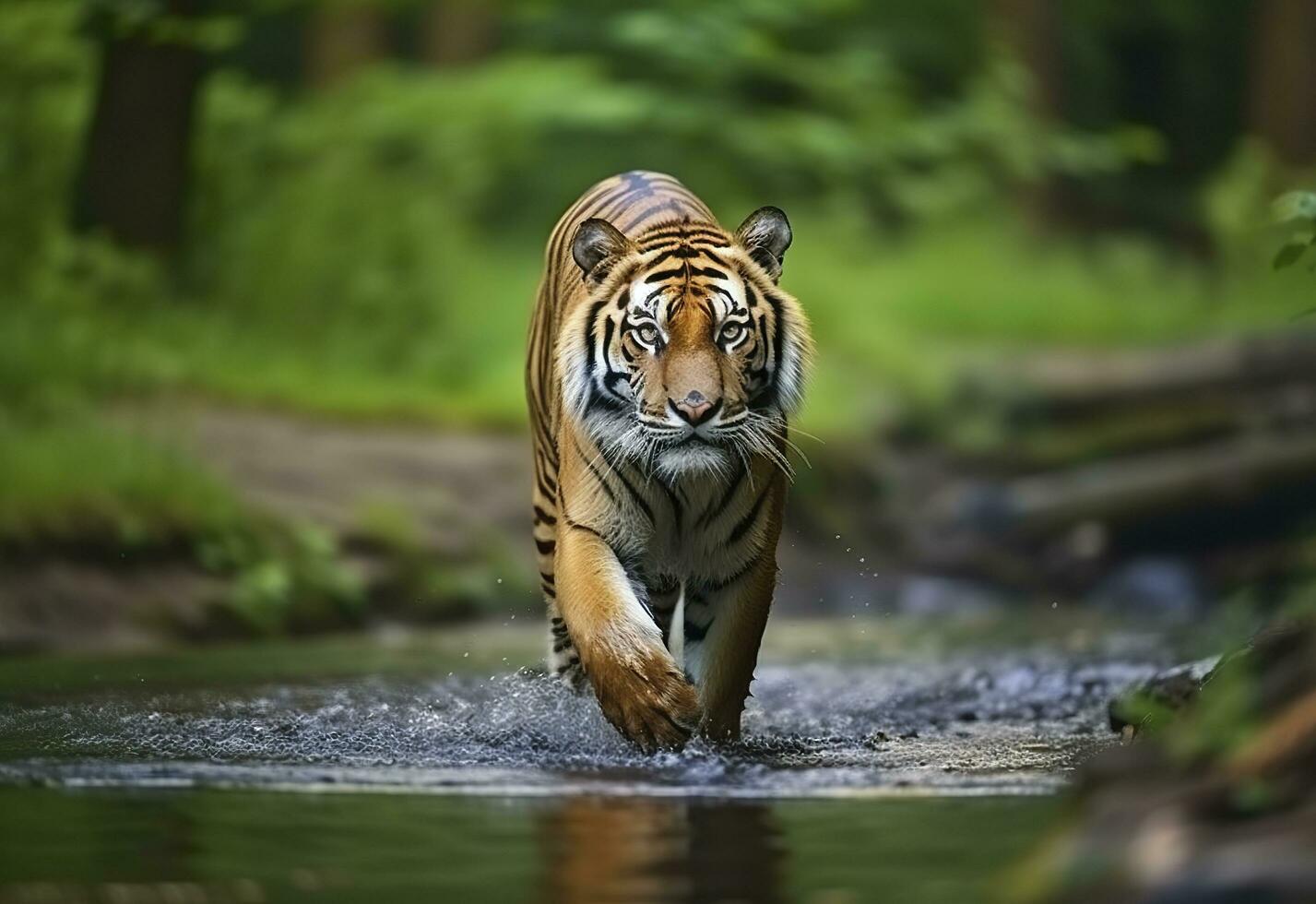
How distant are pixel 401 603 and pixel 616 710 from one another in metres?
4.57

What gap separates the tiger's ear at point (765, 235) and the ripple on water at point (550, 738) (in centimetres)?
120

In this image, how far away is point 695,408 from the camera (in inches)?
200

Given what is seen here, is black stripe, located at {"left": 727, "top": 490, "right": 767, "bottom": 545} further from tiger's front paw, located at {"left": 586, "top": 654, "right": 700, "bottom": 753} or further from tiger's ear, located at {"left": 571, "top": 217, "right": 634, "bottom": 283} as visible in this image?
tiger's ear, located at {"left": 571, "top": 217, "right": 634, "bottom": 283}

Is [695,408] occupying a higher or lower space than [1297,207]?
lower

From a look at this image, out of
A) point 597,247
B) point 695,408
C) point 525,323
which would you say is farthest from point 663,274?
point 525,323

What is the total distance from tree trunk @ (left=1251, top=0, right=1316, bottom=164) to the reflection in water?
1550 cm

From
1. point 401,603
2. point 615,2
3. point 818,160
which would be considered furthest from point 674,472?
point 615,2

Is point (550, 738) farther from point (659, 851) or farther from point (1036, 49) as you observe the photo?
point (1036, 49)

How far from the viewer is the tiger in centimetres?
509

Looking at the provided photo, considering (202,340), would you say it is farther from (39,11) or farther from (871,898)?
(871,898)

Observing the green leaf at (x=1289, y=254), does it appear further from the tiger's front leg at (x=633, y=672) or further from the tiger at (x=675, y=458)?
the tiger's front leg at (x=633, y=672)

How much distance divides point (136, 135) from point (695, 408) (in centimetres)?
688

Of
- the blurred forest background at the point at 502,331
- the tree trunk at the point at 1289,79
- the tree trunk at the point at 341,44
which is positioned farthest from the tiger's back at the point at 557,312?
the tree trunk at the point at 1289,79

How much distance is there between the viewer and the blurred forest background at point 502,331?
9.30 m
